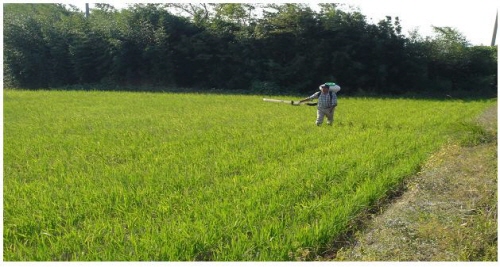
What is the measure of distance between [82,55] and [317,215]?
20368mm

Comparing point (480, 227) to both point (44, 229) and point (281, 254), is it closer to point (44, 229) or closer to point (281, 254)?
point (281, 254)

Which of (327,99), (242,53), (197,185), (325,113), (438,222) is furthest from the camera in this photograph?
(242,53)

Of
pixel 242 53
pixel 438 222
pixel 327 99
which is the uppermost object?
pixel 242 53

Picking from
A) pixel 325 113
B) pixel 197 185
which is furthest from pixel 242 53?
pixel 197 185

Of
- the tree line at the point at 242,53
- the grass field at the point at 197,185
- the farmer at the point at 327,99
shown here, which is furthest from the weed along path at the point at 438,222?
the tree line at the point at 242,53

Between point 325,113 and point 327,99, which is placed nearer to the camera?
point 327,99

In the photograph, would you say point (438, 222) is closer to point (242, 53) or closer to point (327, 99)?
point (327, 99)

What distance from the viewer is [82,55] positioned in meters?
20.2

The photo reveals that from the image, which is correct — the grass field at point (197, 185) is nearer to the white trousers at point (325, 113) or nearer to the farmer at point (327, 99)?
the white trousers at point (325, 113)

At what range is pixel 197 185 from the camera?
3.50 meters

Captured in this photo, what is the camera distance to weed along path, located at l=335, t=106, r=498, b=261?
243 cm

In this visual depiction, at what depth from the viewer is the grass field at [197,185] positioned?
2426 mm

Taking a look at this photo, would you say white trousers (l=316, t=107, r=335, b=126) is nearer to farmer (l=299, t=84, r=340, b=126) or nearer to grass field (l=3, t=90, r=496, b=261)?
farmer (l=299, t=84, r=340, b=126)

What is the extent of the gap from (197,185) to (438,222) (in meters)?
2.02
